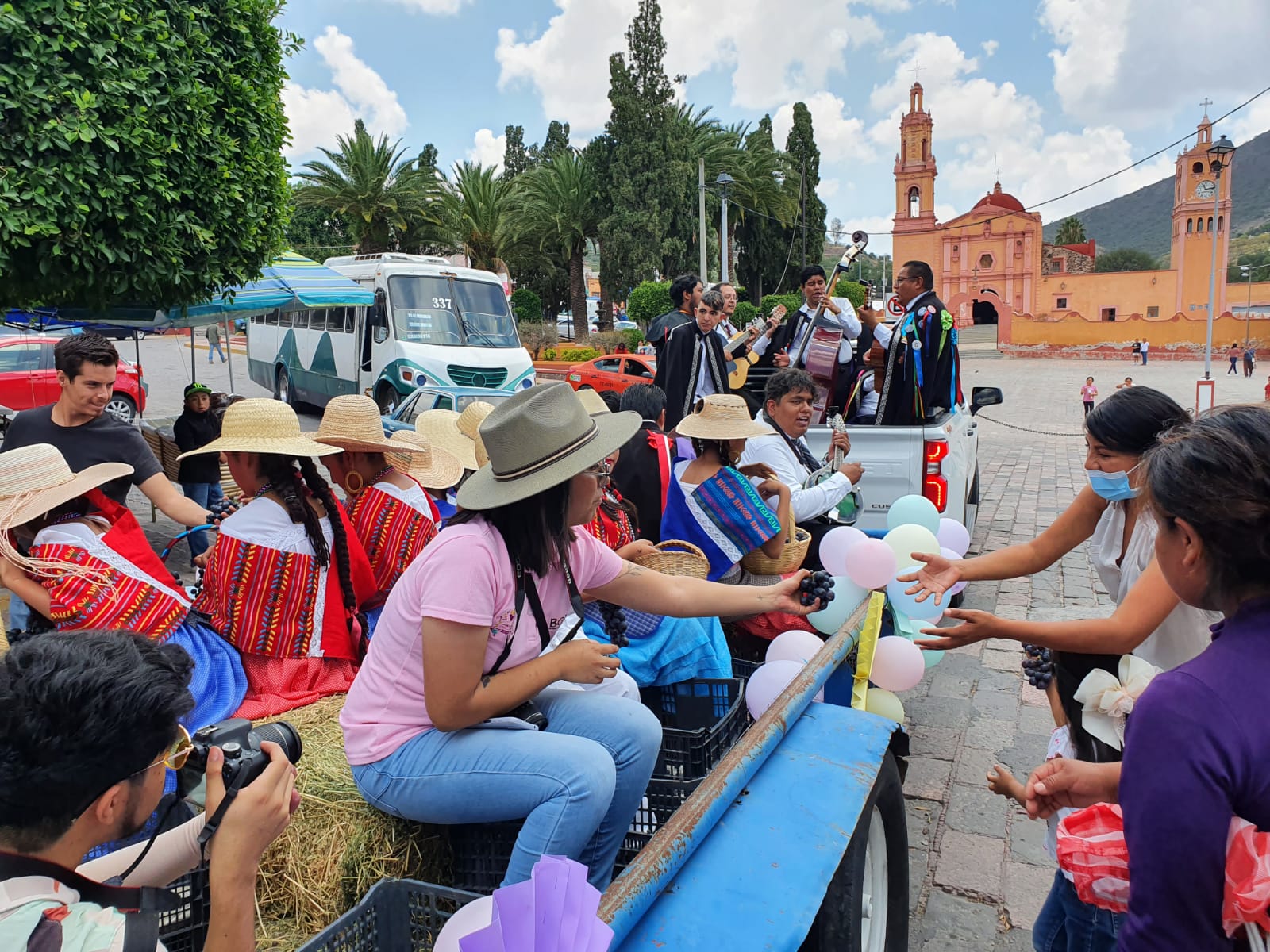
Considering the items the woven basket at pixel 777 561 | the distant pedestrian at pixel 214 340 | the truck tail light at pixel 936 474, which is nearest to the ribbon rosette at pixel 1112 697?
the woven basket at pixel 777 561

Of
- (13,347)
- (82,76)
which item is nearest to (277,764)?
(82,76)

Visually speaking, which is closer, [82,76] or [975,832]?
[975,832]

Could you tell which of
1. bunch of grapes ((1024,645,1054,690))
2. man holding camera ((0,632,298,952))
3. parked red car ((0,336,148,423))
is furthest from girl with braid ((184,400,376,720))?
parked red car ((0,336,148,423))

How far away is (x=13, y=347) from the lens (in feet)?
50.1

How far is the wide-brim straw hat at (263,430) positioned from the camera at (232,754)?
1.62m

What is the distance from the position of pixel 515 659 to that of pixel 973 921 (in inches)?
84.8

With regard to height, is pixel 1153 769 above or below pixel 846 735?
above

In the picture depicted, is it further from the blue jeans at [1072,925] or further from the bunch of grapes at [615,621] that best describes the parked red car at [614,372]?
the blue jeans at [1072,925]

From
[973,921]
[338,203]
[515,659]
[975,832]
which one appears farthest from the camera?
[338,203]

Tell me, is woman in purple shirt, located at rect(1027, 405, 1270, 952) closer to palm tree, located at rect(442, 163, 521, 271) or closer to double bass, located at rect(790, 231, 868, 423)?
double bass, located at rect(790, 231, 868, 423)

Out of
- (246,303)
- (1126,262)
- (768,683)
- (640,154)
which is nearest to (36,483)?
(768,683)

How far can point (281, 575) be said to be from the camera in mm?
3004

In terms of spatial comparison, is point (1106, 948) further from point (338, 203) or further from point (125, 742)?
point (338, 203)

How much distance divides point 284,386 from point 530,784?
2045 cm
